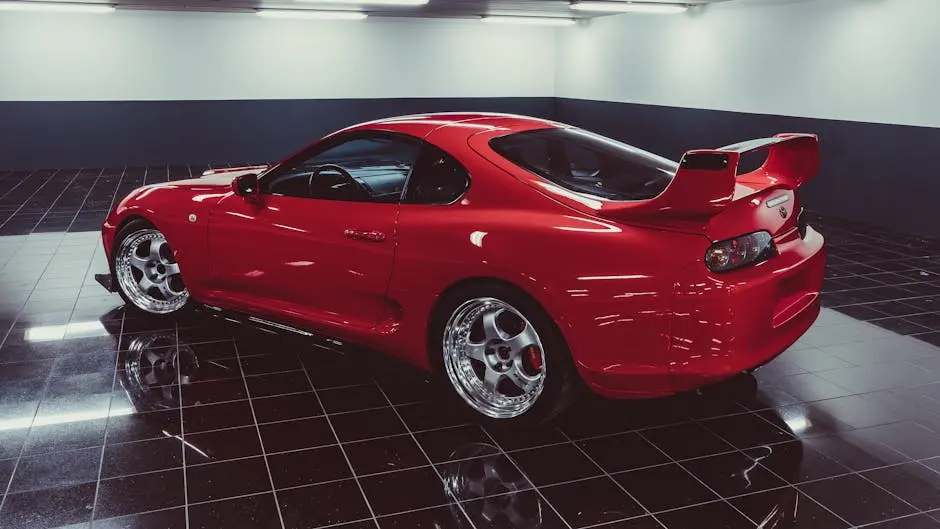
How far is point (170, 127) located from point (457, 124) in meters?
11.6

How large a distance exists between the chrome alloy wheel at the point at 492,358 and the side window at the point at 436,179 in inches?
20.5

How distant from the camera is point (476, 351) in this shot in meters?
3.55

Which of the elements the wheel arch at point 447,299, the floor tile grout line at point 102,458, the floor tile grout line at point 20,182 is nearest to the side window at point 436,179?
the wheel arch at point 447,299

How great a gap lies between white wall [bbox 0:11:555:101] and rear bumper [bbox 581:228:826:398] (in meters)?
12.7

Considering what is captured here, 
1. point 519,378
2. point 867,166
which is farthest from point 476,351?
point 867,166

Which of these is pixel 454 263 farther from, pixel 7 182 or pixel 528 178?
pixel 7 182

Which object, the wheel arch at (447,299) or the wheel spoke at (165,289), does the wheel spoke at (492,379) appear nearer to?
the wheel arch at (447,299)

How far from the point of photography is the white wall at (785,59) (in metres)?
8.10

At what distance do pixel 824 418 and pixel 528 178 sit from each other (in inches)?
68.3

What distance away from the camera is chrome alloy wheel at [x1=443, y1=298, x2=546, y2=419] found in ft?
11.3

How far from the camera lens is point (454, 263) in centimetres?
345

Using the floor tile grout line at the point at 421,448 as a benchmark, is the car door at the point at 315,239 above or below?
above

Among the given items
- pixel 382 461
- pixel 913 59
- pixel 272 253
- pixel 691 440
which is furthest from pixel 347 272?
pixel 913 59

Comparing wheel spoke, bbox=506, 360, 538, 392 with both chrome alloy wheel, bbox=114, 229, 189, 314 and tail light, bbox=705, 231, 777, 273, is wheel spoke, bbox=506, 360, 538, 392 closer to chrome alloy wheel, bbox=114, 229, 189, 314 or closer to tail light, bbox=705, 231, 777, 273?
tail light, bbox=705, 231, 777, 273
